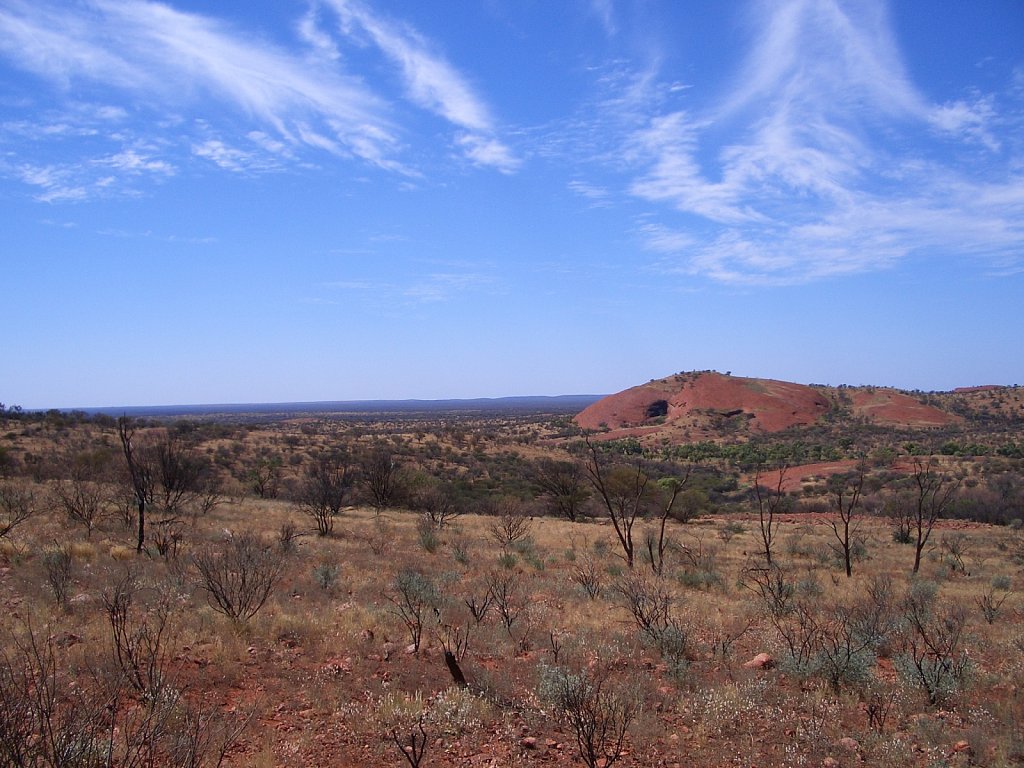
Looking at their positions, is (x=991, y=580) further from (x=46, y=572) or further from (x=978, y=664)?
(x=46, y=572)

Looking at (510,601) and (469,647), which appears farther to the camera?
(510,601)

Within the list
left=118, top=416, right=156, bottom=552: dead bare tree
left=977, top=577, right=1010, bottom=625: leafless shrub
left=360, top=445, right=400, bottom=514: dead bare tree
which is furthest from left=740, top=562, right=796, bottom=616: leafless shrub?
left=360, top=445, right=400, bottom=514: dead bare tree

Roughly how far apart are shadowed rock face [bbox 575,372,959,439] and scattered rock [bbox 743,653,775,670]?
5980 cm

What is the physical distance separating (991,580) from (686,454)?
3974 cm

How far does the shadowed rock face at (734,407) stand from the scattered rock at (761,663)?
2354 inches

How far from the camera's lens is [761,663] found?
23.7ft

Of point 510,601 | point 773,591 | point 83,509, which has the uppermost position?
point 83,509

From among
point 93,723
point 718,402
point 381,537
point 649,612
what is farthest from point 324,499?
point 718,402

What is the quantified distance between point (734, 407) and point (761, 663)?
69.7m

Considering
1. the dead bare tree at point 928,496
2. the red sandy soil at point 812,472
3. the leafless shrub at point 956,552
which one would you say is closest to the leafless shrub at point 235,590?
the leafless shrub at point 956,552

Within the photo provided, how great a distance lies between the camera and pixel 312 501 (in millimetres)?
21062

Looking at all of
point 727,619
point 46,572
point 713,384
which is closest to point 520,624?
point 727,619

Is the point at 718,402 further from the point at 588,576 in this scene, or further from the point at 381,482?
the point at 588,576

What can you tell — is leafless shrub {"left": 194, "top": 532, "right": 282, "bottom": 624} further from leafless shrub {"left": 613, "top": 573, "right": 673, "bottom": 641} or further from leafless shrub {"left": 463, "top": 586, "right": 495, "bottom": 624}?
leafless shrub {"left": 613, "top": 573, "right": 673, "bottom": 641}
